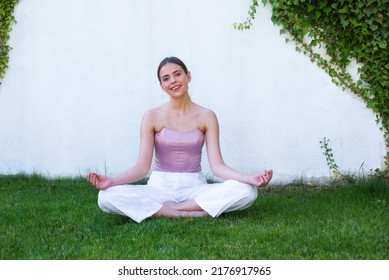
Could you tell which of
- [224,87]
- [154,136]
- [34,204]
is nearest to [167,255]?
[154,136]

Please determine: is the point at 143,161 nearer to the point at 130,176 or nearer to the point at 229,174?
the point at 130,176

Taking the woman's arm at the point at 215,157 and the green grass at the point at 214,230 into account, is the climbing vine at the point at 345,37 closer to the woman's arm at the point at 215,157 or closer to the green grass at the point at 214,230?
the green grass at the point at 214,230

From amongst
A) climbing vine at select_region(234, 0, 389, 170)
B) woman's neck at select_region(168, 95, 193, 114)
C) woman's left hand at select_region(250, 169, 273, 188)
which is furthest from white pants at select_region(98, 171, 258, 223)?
climbing vine at select_region(234, 0, 389, 170)

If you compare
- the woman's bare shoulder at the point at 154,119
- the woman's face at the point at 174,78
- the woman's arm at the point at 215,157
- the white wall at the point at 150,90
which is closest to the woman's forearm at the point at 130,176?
the woman's bare shoulder at the point at 154,119

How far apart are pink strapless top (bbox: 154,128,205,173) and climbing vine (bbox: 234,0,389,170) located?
66.5 inches

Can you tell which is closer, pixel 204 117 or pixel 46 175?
pixel 204 117

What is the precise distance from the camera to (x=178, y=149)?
4461 mm

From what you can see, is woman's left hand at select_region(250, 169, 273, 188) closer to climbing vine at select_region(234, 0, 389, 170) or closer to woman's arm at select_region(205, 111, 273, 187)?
woman's arm at select_region(205, 111, 273, 187)

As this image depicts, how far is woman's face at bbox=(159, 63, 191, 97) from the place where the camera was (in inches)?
172

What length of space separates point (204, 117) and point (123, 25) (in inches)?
72.7

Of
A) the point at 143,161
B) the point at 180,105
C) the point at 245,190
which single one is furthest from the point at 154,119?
the point at 245,190

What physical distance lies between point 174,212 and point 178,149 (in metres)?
0.45

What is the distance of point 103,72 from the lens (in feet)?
19.7

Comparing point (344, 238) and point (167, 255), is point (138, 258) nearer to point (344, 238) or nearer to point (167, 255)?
point (167, 255)
